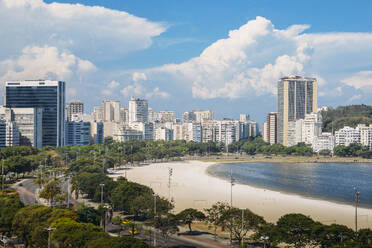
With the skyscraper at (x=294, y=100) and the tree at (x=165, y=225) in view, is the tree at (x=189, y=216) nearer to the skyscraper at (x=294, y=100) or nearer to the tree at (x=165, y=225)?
the tree at (x=165, y=225)

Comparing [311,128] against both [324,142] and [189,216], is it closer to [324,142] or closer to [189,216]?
→ [324,142]

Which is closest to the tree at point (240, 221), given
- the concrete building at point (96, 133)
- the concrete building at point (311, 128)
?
the concrete building at point (311, 128)

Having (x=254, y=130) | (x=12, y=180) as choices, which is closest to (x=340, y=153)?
(x=254, y=130)

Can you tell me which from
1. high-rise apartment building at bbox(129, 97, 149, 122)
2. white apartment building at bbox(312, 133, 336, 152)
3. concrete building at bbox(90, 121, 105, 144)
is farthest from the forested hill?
concrete building at bbox(90, 121, 105, 144)

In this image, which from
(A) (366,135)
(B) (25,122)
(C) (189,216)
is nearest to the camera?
(C) (189,216)

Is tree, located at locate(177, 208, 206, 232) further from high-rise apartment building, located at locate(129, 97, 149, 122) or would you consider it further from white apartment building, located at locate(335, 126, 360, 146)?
high-rise apartment building, located at locate(129, 97, 149, 122)

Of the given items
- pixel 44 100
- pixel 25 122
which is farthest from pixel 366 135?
pixel 25 122

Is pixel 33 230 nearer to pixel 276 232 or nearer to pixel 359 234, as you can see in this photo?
pixel 276 232
